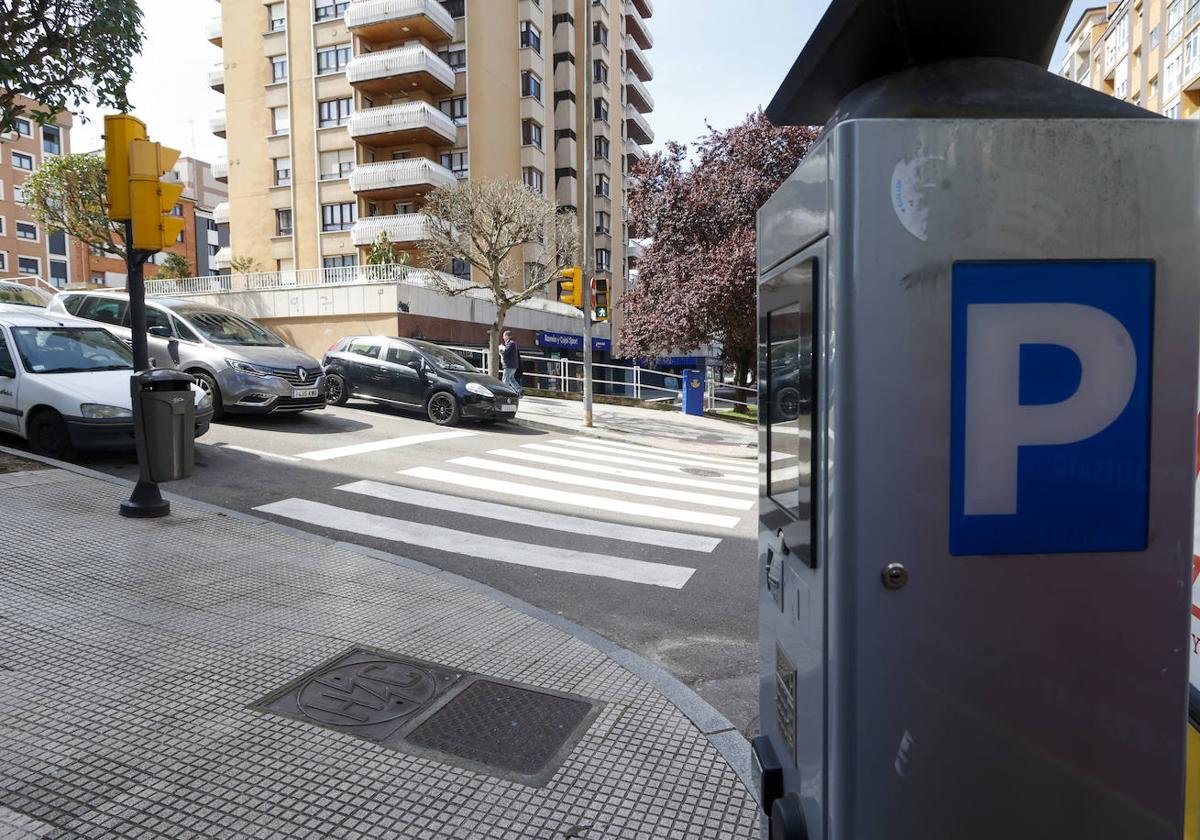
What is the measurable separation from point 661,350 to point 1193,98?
1306 inches

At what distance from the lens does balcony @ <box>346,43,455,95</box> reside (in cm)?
3281

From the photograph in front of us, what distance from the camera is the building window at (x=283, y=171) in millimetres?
35906

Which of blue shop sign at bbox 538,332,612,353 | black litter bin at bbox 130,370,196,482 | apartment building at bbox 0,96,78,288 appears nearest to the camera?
black litter bin at bbox 130,370,196,482

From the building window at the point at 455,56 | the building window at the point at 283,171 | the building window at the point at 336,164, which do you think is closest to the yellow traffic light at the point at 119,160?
the building window at the point at 336,164

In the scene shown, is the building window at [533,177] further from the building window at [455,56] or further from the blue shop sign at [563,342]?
the blue shop sign at [563,342]

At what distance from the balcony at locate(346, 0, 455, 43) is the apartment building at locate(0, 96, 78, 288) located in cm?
3774

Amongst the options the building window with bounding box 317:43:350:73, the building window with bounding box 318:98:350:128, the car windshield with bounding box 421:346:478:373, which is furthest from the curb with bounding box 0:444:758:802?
the building window with bounding box 317:43:350:73

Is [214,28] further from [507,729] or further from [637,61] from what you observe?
[507,729]

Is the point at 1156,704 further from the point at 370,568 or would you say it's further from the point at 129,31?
the point at 129,31

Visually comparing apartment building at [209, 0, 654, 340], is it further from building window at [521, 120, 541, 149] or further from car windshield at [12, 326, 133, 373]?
car windshield at [12, 326, 133, 373]

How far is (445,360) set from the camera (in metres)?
15.4

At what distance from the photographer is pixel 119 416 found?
8.69 metres

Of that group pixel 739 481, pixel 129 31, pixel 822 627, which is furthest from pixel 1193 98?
pixel 822 627

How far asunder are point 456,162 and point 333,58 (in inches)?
269
